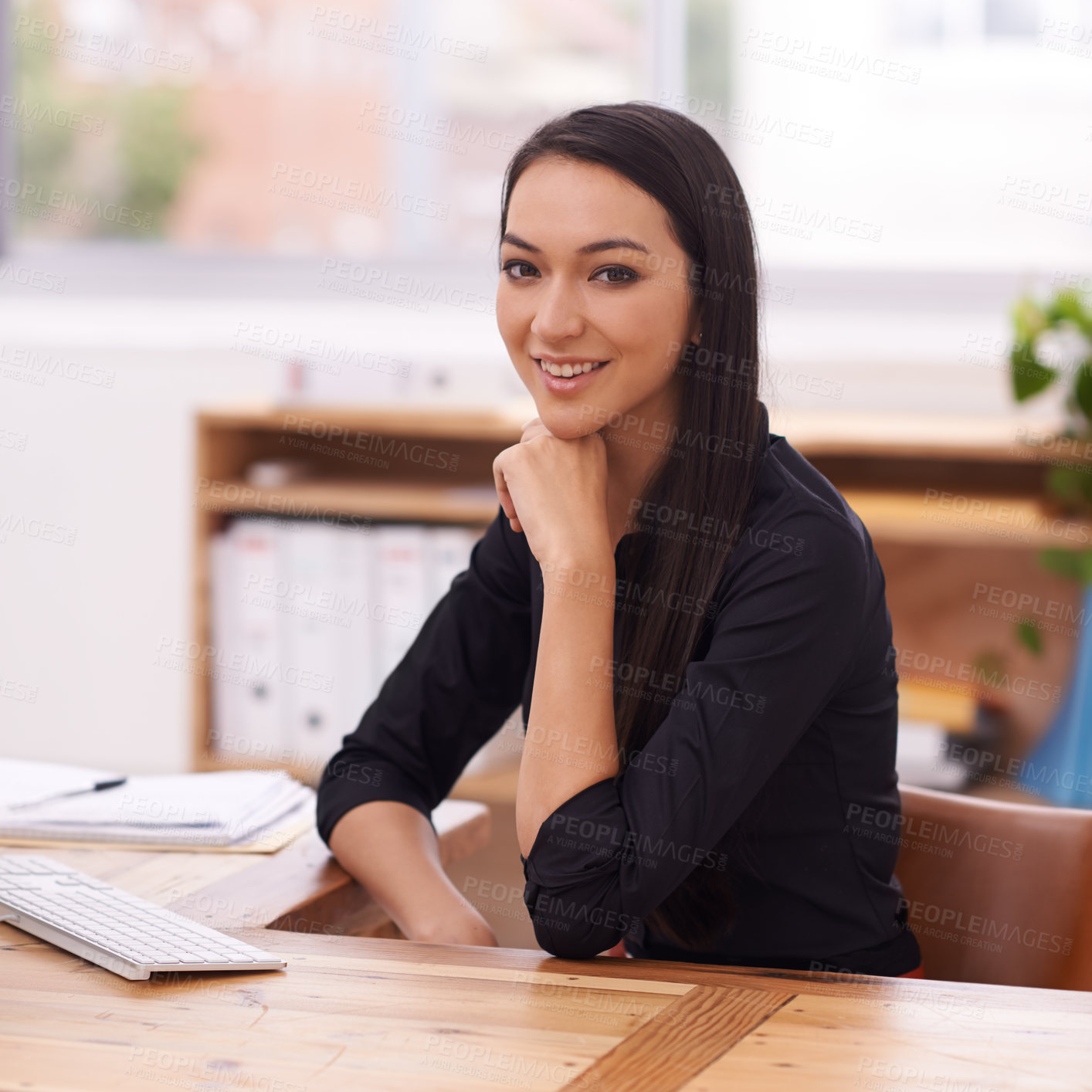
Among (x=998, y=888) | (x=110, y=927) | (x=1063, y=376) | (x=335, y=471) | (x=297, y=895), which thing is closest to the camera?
(x=110, y=927)

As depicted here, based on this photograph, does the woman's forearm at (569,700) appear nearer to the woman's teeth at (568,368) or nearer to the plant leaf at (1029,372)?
the woman's teeth at (568,368)

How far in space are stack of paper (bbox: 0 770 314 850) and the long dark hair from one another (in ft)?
1.32

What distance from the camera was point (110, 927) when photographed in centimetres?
108

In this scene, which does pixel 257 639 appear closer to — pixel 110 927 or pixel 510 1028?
pixel 110 927

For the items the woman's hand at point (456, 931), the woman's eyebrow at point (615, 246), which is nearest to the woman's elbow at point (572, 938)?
the woman's hand at point (456, 931)

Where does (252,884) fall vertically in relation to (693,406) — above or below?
below

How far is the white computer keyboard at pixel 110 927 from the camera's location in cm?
101

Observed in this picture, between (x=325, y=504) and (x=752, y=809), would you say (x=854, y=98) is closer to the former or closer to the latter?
(x=325, y=504)

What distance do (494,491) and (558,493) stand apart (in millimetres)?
1531

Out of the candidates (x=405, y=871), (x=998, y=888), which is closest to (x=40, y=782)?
(x=405, y=871)

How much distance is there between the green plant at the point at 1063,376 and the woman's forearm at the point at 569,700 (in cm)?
165

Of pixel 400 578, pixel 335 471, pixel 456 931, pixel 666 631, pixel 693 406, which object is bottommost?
pixel 456 931

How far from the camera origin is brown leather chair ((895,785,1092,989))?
4.27 feet

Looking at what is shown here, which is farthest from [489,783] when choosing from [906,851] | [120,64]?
[120,64]
